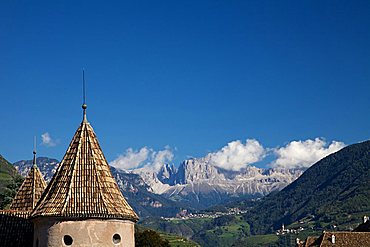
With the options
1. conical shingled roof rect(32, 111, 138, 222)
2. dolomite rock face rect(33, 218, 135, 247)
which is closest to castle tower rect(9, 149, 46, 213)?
conical shingled roof rect(32, 111, 138, 222)

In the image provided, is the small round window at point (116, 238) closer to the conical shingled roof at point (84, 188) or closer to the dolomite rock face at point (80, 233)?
the dolomite rock face at point (80, 233)

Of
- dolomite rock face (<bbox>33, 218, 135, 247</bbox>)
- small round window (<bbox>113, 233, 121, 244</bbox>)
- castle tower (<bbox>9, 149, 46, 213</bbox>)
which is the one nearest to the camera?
dolomite rock face (<bbox>33, 218, 135, 247</bbox>)

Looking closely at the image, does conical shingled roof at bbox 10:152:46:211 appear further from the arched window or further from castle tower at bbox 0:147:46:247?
the arched window

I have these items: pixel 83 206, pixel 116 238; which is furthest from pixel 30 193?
pixel 116 238

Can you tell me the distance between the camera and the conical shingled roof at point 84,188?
34.3 meters

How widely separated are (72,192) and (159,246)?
84.5 meters

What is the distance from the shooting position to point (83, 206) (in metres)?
34.3

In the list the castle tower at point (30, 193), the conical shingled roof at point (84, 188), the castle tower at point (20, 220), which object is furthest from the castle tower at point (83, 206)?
the castle tower at point (30, 193)

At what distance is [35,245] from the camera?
119 feet

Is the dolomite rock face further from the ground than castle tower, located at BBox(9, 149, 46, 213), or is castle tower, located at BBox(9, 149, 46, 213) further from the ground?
castle tower, located at BBox(9, 149, 46, 213)

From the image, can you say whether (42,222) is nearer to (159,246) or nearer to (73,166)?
(73,166)

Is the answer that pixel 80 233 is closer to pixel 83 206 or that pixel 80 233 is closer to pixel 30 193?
pixel 83 206

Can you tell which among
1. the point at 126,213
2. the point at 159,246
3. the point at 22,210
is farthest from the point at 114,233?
the point at 159,246

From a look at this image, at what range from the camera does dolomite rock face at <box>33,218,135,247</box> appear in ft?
112
